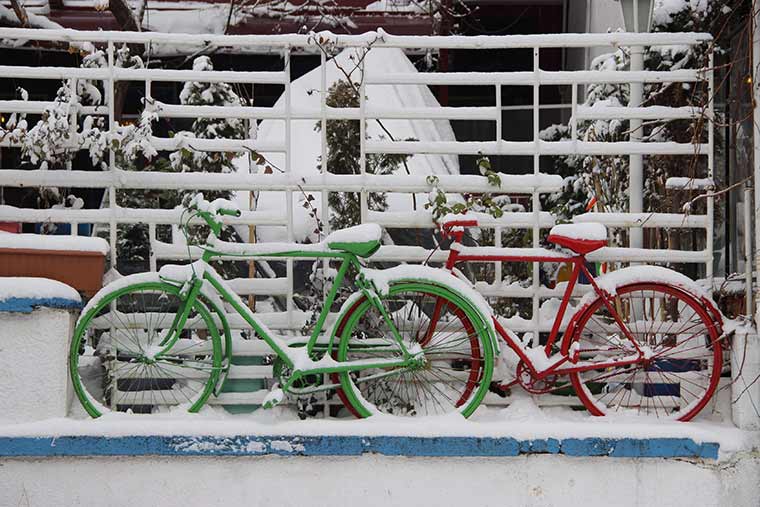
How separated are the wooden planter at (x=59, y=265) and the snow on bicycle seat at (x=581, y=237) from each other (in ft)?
8.38

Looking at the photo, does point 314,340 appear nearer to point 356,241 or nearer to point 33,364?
point 356,241

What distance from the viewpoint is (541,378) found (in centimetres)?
517

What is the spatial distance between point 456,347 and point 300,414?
98 cm

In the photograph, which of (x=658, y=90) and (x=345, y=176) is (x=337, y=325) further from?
(x=658, y=90)

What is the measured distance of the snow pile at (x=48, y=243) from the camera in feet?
16.6

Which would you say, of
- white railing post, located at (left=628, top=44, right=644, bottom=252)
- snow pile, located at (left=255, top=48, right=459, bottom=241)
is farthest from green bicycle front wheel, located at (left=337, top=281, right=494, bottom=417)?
white railing post, located at (left=628, top=44, right=644, bottom=252)

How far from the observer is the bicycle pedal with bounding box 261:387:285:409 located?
5.00 m

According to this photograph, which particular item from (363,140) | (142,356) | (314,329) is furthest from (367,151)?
(142,356)

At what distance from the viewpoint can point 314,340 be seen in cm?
514

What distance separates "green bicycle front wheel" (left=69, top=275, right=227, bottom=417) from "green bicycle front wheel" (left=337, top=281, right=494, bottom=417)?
789mm

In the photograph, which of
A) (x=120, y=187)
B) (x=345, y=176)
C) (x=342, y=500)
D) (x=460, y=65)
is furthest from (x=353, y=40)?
(x=460, y=65)

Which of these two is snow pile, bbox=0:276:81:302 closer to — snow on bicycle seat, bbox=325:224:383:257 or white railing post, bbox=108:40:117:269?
white railing post, bbox=108:40:117:269

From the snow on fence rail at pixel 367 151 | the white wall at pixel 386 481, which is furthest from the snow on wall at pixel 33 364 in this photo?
the snow on fence rail at pixel 367 151

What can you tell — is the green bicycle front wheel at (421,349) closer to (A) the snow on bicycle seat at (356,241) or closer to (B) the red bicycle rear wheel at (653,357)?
(A) the snow on bicycle seat at (356,241)
